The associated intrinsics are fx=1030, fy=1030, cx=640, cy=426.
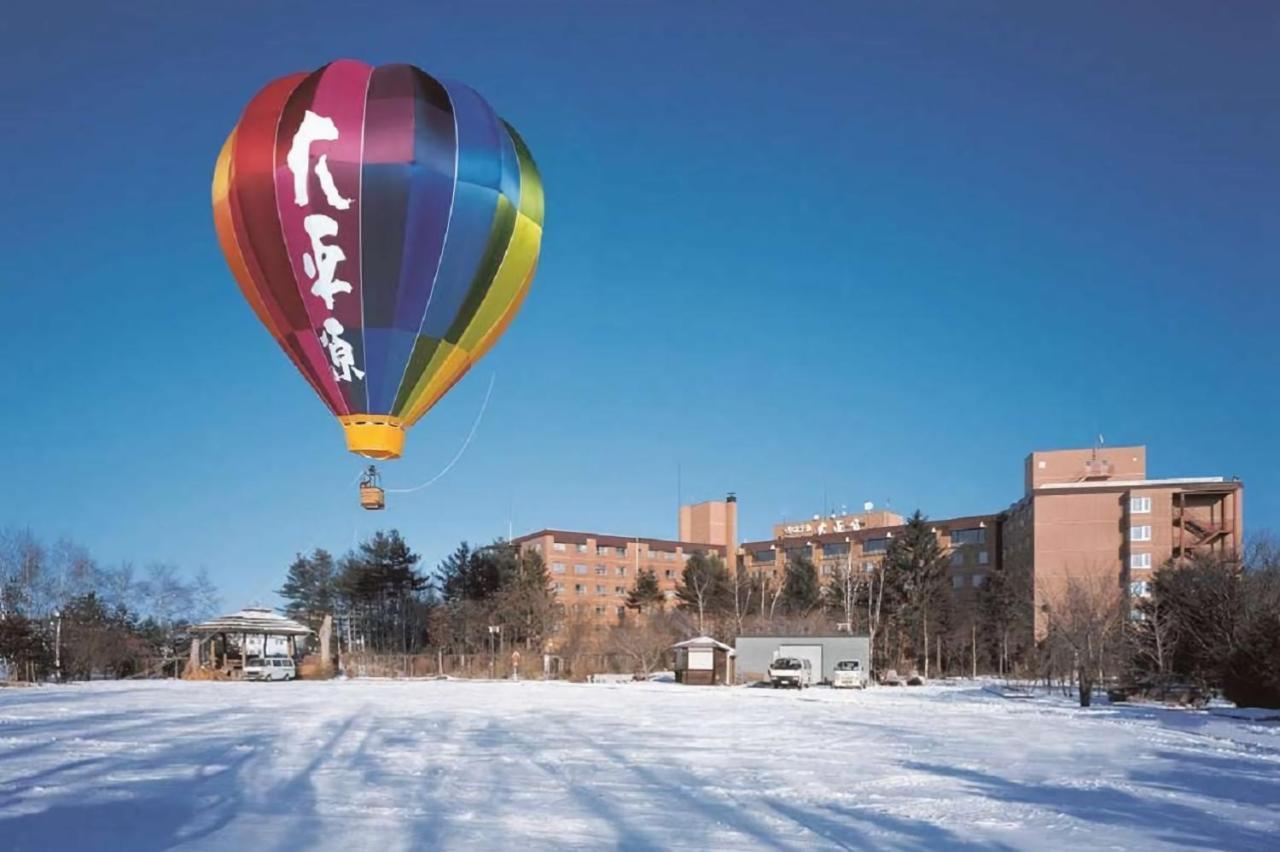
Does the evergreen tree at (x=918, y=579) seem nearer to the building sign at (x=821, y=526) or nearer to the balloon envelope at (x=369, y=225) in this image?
the building sign at (x=821, y=526)

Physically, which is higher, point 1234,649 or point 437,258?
point 437,258

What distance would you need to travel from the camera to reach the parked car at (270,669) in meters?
47.1

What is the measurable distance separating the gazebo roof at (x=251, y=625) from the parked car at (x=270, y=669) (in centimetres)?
146

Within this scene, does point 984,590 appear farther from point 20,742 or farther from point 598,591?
point 20,742

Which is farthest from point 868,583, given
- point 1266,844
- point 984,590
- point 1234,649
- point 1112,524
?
point 1266,844

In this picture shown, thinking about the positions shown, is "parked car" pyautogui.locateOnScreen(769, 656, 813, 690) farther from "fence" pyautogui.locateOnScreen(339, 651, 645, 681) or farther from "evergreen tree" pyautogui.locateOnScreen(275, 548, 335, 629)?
"evergreen tree" pyautogui.locateOnScreen(275, 548, 335, 629)

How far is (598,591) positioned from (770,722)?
71.6m

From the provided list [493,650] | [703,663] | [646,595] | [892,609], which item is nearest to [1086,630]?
[703,663]

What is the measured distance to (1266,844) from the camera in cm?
898

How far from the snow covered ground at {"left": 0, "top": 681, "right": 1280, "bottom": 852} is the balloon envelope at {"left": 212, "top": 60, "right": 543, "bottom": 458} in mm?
6317

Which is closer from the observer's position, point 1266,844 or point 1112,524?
point 1266,844

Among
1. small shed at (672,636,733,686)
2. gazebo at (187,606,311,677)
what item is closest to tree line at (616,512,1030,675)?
small shed at (672,636,733,686)

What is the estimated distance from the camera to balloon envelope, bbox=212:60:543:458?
57.9 feet

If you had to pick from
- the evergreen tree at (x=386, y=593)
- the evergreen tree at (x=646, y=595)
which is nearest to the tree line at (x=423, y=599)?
the evergreen tree at (x=386, y=593)
